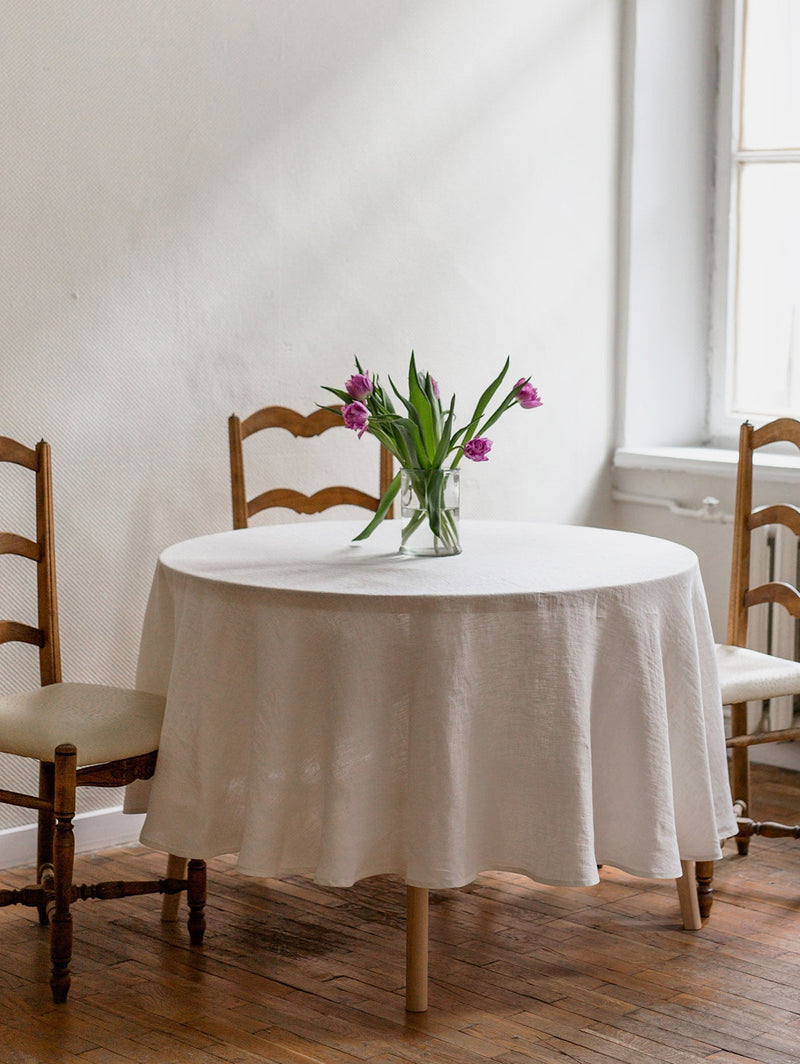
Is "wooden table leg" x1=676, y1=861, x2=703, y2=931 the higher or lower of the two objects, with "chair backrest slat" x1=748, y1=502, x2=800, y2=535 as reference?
lower

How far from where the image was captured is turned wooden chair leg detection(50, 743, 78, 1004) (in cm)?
241

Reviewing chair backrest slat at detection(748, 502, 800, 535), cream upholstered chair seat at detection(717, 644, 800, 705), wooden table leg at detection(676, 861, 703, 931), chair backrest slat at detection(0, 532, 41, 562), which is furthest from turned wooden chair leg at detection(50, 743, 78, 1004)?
chair backrest slat at detection(748, 502, 800, 535)

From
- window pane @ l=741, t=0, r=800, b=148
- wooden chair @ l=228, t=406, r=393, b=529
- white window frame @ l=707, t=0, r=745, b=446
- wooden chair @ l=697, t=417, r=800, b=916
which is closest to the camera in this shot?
wooden chair @ l=697, t=417, r=800, b=916

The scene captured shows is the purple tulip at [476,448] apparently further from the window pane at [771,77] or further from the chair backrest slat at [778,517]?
the window pane at [771,77]

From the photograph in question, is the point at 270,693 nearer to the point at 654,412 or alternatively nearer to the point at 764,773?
the point at 764,773

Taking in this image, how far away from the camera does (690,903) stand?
2828mm

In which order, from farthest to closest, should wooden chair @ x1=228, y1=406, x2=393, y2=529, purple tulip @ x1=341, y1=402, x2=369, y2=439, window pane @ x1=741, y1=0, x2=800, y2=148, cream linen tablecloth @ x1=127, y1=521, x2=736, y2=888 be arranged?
window pane @ x1=741, y1=0, x2=800, y2=148, wooden chair @ x1=228, y1=406, x2=393, y2=529, purple tulip @ x1=341, y1=402, x2=369, y2=439, cream linen tablecloth @ x1=127, y1=521, x2=736, y2=888

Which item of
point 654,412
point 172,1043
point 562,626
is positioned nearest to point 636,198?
point 654,412

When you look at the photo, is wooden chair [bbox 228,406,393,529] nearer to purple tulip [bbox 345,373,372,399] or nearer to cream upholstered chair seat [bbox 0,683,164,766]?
purple tulip [bbox 345,373,372,399]

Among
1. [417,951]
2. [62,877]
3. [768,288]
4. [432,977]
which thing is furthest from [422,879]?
[768,288]

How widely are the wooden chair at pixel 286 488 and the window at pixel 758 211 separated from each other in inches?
58.9

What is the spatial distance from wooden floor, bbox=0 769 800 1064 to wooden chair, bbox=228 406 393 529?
2.78 feet

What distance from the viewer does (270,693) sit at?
236 cm

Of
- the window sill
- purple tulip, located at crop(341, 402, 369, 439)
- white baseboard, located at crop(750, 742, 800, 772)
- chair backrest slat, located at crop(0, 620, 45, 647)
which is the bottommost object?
white baseboard, located at crop(750, 742, 800, 772)
